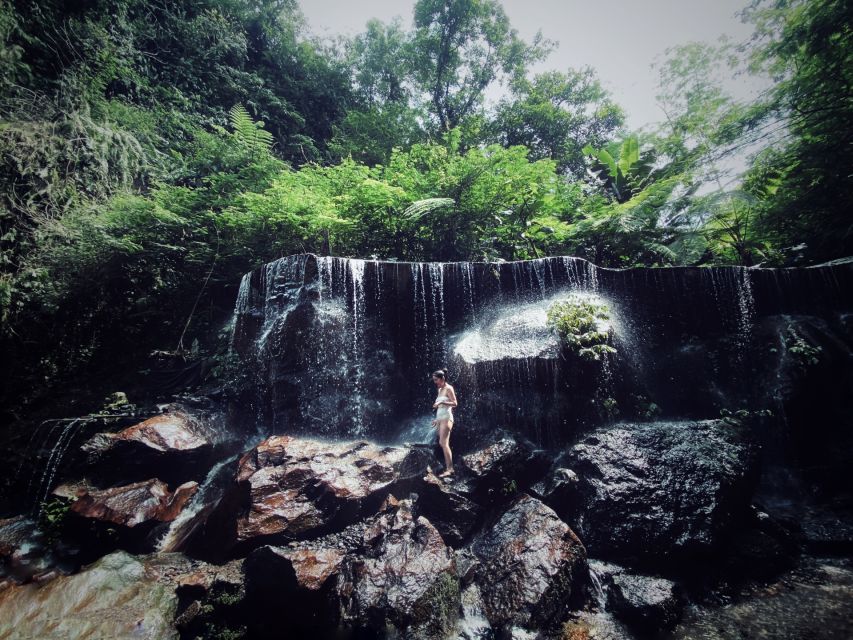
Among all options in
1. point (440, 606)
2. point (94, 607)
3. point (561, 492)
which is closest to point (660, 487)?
point (561, 492)

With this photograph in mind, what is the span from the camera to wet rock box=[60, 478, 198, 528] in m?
5.20

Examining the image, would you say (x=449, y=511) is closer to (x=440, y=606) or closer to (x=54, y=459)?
(x=440, y=606)

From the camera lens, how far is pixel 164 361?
8844 mm

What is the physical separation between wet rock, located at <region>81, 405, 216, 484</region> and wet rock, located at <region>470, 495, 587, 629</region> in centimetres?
550

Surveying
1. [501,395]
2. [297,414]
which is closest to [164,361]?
[297,414]

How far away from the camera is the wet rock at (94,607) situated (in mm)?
3781

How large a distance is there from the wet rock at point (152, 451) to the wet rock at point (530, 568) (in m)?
5.50

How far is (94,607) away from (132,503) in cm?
162

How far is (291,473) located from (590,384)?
5.69 m

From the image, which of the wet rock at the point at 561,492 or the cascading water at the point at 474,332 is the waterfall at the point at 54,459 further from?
the wet rock at the point at 561,492

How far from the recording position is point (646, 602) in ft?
12.3

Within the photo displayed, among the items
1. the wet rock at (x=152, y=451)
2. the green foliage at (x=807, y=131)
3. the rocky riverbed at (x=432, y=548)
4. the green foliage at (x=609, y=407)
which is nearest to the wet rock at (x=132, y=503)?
the rocky riverbed at (x=432, y=548)

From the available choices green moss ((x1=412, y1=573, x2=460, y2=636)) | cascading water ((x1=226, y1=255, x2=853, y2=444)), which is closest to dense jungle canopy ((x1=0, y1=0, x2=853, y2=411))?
Result: cascading water ((x1=226, y1=255, x2=853, y2=444))

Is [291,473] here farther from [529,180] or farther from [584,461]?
[529,180]
